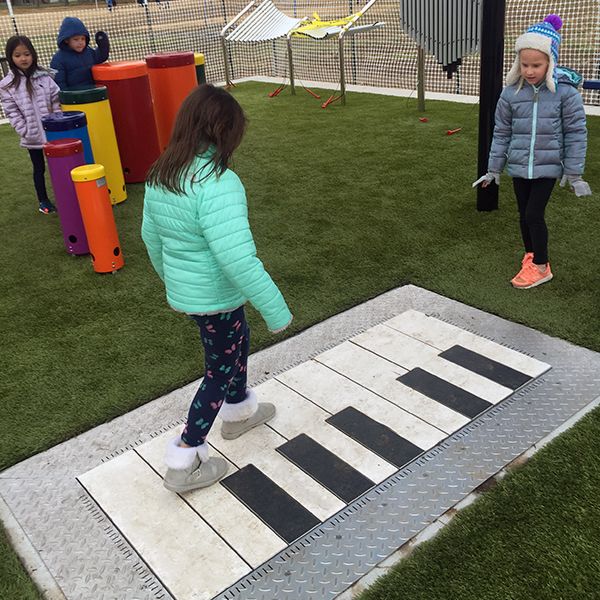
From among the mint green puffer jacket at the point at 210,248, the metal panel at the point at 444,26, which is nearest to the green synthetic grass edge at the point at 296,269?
the metal panel at the point at 444,26

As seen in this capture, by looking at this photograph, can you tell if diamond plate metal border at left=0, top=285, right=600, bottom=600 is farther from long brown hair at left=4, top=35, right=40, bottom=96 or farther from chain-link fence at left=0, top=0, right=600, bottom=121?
chain-link fence at left=0, top=0, right=600, bottom=121

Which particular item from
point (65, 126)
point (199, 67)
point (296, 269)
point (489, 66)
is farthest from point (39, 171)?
point (489, 66)

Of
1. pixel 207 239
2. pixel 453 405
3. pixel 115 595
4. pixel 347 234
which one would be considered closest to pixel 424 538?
pixel 453 405

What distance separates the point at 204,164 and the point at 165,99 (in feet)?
18.7

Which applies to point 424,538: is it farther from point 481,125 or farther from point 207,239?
point 481,125

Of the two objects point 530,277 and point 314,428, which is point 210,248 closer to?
point 314,428

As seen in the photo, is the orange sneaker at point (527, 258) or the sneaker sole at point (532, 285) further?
the orange sneaker at point (527, 258)

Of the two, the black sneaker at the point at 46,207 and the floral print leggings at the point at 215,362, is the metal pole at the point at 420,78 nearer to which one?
the black sneaker at the point at 46,207

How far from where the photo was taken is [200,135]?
2.47 meters

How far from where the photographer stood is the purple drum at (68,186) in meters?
5.41

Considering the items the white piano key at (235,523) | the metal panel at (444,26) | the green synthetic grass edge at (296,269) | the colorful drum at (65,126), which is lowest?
the green synthetic grass edge at (296,269)

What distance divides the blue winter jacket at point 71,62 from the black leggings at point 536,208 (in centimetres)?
462

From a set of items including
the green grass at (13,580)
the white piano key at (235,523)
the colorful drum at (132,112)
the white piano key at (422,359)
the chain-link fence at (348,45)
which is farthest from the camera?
the chain-link fence at (348,45)

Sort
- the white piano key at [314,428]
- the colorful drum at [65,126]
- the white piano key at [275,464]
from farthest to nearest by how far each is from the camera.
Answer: the colorful drum at [65,126]
the white piano key at [314,428]
the white piano key at [275,464]
